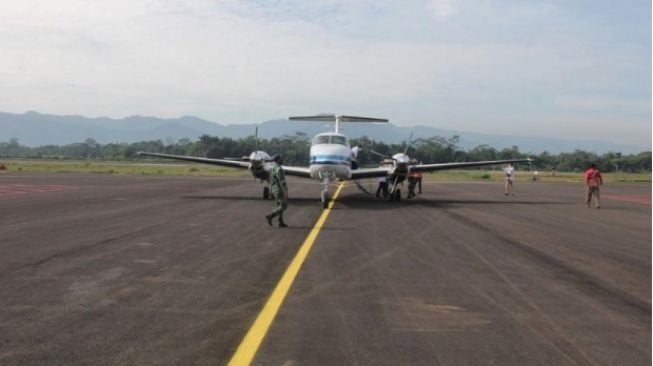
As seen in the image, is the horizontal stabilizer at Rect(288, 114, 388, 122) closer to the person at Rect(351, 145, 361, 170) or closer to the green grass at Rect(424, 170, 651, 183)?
the person at Rect(351, 145, 361, 170)

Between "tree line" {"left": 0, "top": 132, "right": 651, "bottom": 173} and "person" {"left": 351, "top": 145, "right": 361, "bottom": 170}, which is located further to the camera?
"tree line" {"left": 0, "top": 132, "right": 651, "bottom": 173}

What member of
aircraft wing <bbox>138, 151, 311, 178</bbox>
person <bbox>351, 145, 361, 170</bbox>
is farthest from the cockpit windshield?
person <bbox>351, 145, 361, 170</bbox>

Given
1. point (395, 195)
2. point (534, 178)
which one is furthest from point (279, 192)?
point (534, 178)

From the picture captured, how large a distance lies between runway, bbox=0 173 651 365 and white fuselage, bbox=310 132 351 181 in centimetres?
815

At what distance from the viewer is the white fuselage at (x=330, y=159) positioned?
24.6 metres

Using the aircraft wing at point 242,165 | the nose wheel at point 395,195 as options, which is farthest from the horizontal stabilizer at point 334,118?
the nose wheel at point 395,195

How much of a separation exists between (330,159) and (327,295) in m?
16.7

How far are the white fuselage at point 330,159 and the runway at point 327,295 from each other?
8154mm

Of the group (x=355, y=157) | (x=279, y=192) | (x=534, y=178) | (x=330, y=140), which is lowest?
(x=534, y=178)

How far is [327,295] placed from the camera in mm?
8078

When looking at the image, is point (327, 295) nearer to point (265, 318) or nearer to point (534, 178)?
point (265, 318)

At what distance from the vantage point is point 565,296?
27.3ft

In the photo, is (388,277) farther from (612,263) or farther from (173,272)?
(612,263)

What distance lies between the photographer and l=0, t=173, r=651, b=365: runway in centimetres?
573
